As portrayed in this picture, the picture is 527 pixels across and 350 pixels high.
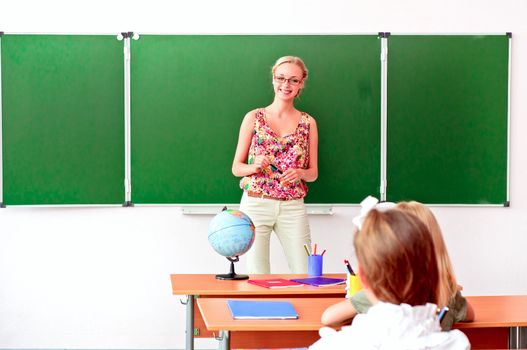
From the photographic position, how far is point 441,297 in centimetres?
242

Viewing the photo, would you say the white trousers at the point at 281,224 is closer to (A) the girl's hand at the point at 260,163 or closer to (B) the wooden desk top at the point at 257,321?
(A) the girl's hand at the point at 260,163

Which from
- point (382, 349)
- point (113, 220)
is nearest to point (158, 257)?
point (113, 220)

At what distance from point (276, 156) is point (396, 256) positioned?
2.63 metres

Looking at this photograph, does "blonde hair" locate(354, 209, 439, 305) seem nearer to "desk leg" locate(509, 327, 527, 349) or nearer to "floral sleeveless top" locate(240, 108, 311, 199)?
"desk leg" locate(509, 327, 527, 349)

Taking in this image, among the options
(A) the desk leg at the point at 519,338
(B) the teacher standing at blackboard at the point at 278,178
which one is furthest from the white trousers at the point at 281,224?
(A) the desk leg at the point at 519,338

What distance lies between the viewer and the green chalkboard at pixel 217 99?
538cm

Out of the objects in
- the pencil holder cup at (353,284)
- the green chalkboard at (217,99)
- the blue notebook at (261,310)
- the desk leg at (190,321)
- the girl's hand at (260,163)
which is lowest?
the desk leg at (190,321)

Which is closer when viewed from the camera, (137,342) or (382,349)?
(382,349)

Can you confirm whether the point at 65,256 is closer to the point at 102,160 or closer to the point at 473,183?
the point at 102,160

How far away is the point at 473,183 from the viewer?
18.2ft

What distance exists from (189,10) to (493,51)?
196 centimetres

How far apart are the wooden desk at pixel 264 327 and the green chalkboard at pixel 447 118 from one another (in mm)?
2518

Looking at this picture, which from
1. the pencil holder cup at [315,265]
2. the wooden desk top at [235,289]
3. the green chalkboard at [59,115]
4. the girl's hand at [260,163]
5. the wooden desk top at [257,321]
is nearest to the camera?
the wooden desk top at [257,321]

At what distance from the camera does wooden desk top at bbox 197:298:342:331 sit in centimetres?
271
